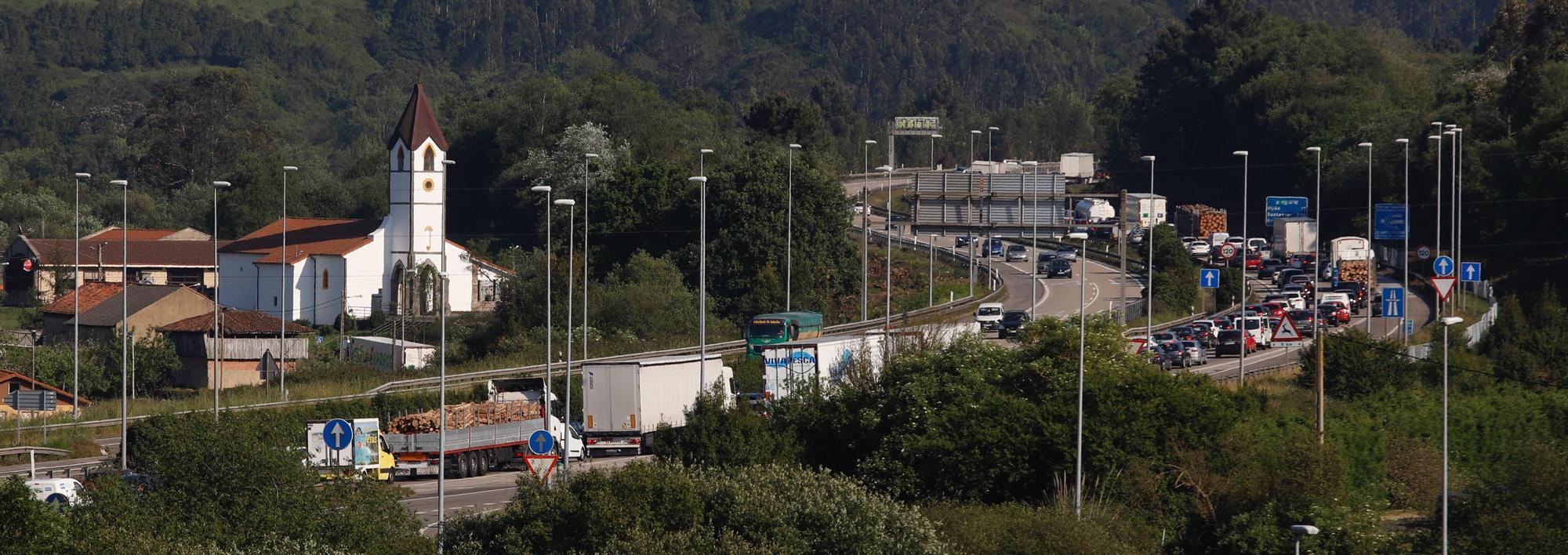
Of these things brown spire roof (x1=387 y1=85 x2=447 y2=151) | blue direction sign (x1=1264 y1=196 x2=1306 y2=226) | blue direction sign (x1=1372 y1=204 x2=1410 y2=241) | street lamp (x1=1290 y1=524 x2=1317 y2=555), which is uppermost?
brown spire roof (x1=387 y1=85 x2=447 y2=151)

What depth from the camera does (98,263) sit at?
97375 millimetres

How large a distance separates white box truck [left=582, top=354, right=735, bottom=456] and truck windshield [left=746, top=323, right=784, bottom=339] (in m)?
11.4

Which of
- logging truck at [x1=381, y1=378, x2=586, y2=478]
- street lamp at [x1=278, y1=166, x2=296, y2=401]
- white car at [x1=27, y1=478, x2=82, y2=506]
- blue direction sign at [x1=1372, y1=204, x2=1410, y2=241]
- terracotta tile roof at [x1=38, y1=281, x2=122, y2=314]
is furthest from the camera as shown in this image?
terracotta tile roof at [x1=38, y1=281, x2=122, y2=314]

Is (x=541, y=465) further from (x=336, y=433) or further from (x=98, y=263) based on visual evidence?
(x=98, y=263)

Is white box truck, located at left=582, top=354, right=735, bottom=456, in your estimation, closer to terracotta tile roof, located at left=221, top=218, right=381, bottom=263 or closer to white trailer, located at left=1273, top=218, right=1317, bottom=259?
terracotta tile roof, located at left=221, top=218, right=381, bottom=263

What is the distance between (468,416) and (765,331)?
15493 millimetres

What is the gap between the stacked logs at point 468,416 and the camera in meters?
45.3

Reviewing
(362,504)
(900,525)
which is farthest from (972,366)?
(362,504)

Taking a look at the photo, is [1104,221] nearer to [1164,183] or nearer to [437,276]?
[1164,183]

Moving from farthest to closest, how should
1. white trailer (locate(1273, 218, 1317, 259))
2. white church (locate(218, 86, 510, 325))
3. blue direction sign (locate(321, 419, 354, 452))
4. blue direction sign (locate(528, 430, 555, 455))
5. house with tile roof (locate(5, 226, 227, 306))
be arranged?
house with tile roof (locate(5, 226, 227, 306)) → white trailer (locate(1273, 218, 1317, 259)) → white church (locate(218, 86, 510, 325)) → blue direction sign (locate(321, 419, 354, 452)) → blue direction sign (locate(528, 430, 555, 455))

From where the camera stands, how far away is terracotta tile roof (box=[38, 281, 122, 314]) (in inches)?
3179

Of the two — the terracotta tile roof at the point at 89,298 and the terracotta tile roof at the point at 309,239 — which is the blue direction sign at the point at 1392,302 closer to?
the terracotta tile roof at the point at 309,239

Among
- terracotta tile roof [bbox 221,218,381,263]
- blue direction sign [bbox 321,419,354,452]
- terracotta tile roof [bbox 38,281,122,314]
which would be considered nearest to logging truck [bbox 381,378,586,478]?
blue direction sign [bbox 321,419,354,452]

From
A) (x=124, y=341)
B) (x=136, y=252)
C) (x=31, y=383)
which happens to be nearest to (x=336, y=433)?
(x=124, y=341)
